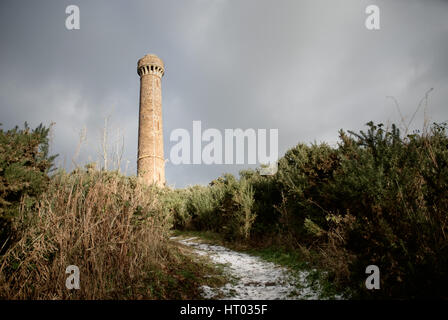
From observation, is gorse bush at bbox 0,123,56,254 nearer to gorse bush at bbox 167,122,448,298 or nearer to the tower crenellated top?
gorse bush at bbox 167,122,448,298

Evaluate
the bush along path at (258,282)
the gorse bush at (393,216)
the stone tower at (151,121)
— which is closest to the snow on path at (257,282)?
the bush along path at (258,282)

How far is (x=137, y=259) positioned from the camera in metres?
3.32

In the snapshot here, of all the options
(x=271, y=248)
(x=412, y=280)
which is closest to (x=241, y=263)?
(x=271, y=248)

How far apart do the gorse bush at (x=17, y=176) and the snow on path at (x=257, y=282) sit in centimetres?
269

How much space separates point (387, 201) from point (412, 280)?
2.84 feet

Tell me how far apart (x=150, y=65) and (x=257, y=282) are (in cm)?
2407

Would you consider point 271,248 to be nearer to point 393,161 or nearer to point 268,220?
point 268,220

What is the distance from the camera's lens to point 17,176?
2.95m

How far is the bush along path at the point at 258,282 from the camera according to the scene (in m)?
3.31

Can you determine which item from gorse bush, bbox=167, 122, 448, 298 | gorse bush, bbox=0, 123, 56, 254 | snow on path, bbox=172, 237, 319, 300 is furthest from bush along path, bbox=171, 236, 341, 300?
gorse bush, bbox=0, 123, 56, 254

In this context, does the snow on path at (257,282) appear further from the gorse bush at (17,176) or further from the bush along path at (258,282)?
the gorse bush at (17,176)

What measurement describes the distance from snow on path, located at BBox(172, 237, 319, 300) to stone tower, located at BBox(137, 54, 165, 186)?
1682 centimetres

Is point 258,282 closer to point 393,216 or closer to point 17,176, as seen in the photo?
point 393,216
